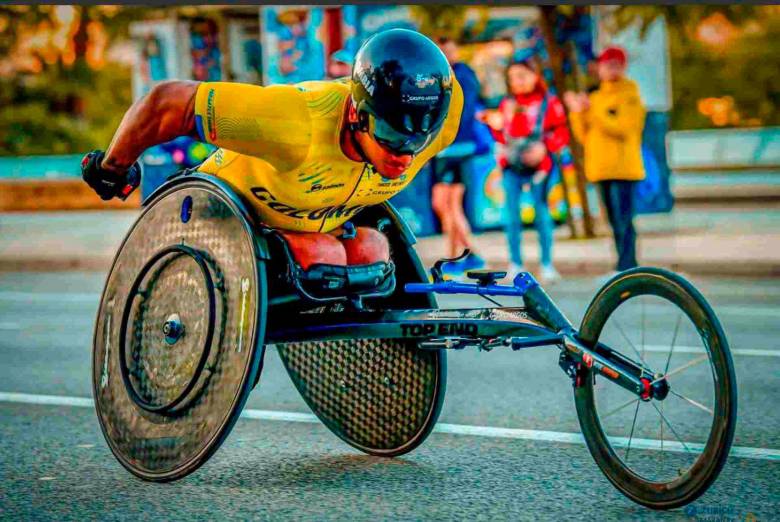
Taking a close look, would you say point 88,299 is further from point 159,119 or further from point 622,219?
point 159,119

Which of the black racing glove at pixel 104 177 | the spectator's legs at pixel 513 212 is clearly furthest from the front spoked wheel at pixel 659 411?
the spectator's legs at pixel 513 212

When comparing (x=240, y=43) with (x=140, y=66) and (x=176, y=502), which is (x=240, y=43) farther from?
(x=176, y=502)

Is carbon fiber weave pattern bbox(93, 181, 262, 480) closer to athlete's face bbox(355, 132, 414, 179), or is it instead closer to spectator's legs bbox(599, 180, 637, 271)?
athlete's face bbox(355, 132, 414, 179)

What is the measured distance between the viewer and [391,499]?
4.48 meters

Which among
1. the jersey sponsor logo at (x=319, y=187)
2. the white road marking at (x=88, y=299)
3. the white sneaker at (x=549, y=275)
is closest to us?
the jersey sponsor logo at (x=319, y=187)

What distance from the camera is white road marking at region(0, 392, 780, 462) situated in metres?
4.71

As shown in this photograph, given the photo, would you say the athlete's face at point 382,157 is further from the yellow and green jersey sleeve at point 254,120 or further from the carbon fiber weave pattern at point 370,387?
the carbon fiber weave pattern at point 370,387

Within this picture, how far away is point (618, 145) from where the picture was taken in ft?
37.4

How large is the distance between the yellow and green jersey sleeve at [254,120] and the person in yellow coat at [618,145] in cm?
733

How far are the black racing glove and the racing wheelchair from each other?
12cm

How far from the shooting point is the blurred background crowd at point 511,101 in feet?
38.9

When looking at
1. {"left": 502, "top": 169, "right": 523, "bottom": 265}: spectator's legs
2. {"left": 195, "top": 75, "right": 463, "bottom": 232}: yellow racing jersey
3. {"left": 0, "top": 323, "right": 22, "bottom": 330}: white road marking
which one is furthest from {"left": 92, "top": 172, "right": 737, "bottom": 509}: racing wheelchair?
{"left": 502, "top": 169, "right": 523, "bottom": 265}: spectator's legs

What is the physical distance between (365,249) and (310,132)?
26.2 inches

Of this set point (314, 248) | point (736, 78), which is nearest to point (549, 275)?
point (314, 248)
